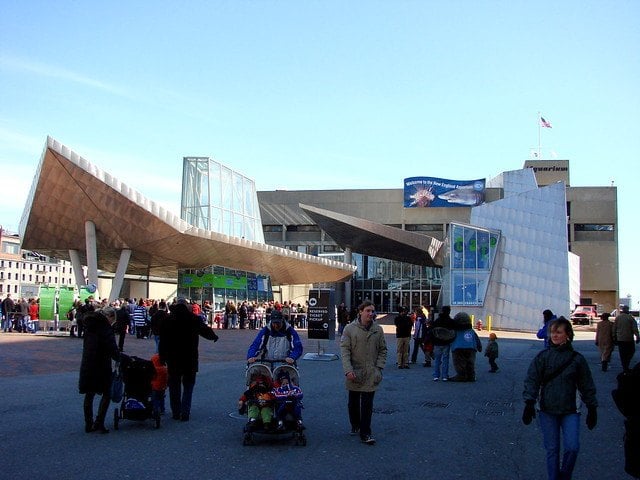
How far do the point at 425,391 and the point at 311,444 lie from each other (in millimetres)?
5002

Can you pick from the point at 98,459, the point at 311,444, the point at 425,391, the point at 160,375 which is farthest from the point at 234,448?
the point at 425,391

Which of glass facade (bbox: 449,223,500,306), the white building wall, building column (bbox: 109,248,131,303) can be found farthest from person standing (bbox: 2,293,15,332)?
the white building wall

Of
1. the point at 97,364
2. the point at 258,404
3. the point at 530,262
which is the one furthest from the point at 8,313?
the point at 530,262

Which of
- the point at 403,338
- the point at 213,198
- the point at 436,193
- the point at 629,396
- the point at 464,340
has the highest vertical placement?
the point at 436,193

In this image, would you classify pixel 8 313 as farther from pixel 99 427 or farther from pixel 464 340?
pixel 99 427

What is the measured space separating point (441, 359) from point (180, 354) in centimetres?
653

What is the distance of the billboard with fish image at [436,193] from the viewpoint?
73.8 m

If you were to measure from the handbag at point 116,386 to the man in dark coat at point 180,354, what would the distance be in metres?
0.56

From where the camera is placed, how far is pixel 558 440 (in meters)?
5.41

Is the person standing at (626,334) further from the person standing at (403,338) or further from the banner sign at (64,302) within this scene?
the banner sign at (64,302)

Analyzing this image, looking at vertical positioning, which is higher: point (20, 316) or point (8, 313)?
point (8, 313)

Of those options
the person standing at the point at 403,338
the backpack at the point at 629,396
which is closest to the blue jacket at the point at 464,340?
the person standing at the point at 403,338

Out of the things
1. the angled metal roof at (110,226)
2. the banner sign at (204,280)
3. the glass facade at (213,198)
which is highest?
the glass facade at (213,198)

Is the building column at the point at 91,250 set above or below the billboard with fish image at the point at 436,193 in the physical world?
below
